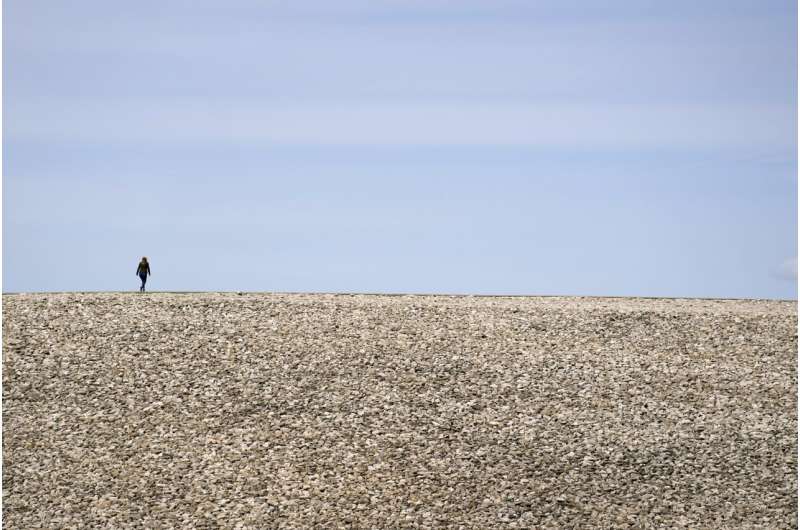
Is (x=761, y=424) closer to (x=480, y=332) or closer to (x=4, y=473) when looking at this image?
(x=480, y=332)

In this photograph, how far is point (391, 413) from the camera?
49.9ft

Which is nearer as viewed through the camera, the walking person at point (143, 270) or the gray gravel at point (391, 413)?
the gray gravel at point (391, 413)

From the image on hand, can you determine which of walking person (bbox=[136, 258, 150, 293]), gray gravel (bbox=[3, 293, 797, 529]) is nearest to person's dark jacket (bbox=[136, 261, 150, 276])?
walking person (bbox=[136, 258, 150, 293])

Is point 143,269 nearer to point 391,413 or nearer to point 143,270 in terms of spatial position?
point 143,270

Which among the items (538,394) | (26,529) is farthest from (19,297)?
(538,394)

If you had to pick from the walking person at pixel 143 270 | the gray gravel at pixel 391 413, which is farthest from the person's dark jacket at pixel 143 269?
the gray gravel at pixel 391 413

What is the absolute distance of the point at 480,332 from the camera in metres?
18.1

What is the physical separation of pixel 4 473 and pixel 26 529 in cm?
147

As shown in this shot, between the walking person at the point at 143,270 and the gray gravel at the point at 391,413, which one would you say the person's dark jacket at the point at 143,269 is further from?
the gray gravel at the point at 391,413

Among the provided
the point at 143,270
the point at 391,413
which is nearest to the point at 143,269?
the point at 143,270

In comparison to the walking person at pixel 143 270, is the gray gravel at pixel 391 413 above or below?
below

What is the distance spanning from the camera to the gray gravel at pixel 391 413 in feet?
43.6

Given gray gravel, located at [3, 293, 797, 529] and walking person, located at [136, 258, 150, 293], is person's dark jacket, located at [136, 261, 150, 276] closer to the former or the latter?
walking person, located at [136, 258, 150, 293]

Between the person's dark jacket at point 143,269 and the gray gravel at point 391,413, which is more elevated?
the person's dark jacket at point 143,269
